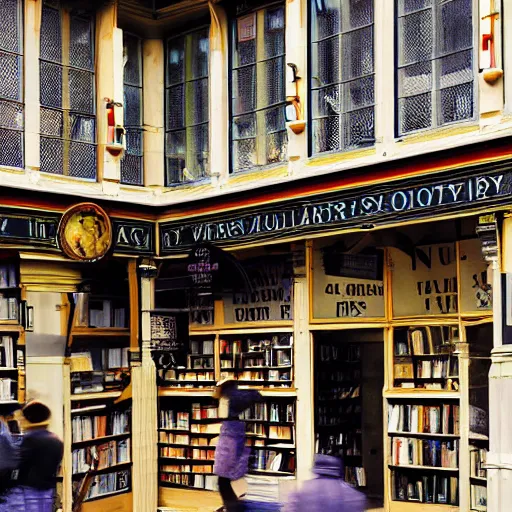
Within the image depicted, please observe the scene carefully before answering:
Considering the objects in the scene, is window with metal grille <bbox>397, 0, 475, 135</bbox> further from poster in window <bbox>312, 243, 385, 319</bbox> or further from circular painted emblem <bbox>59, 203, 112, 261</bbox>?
circular painted emblem <bbox>59, 203, 112, 261</bbox>

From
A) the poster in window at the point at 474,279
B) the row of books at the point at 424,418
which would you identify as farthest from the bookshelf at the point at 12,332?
the poster in window at the point at 474,279

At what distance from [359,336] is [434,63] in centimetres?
394

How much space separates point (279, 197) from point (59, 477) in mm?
4636

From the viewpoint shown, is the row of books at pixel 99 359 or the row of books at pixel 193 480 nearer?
the row of books at pixel 99 359

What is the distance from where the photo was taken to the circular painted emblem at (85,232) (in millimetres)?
13312

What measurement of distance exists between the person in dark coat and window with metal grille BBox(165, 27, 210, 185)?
6.95 m

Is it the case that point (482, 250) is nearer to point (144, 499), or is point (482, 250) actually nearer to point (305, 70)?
point (305, 70)

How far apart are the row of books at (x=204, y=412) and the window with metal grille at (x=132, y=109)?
10.8 ft

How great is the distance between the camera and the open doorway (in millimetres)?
13469

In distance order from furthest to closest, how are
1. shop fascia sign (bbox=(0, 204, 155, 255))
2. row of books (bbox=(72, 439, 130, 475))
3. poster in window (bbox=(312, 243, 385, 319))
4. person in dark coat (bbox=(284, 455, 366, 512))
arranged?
1. row of books (bbox=(72, 439, 130, 475))
2. shop fascia sign (bbox=(0, 204, 155, 255))
3. poster in window (bbox=(312, 243, 385, 319))
4. person in dark coat (bbox=(284, 455, 366, 512))

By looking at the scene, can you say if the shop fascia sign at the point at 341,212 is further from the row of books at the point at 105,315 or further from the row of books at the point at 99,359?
the row of books at the point at 99,359

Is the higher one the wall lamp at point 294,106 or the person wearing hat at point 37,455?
the wall lamp at point 294,106

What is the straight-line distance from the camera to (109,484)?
13969 millimetres

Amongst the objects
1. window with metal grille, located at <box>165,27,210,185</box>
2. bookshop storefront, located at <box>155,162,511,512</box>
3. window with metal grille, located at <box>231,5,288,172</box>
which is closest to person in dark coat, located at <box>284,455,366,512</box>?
bookshop storefront, located at <box>155,162,511,512</box>
